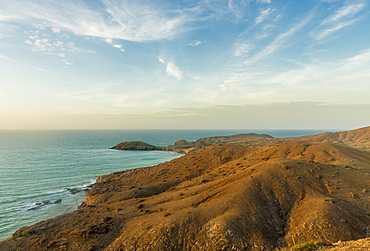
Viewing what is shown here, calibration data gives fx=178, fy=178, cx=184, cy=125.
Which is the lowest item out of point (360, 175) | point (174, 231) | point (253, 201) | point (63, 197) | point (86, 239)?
point (63, 197)

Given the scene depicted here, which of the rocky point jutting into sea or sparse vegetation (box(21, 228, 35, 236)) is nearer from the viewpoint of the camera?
the rocky point jutting into sea

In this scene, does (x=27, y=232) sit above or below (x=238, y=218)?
below

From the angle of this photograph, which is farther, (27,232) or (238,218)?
(27,232)

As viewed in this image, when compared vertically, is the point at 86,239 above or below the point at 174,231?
below

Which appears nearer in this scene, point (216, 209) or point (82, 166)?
point (216, 209)

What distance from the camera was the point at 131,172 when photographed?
232ft

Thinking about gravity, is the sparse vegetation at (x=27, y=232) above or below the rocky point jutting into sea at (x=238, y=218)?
below

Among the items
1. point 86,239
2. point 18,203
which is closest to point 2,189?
point 18,203

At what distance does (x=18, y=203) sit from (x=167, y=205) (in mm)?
41602

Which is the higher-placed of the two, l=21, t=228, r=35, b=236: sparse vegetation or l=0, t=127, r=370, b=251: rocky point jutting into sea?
l=0, t=127, r=370, b=251: rocky point jutting into sea

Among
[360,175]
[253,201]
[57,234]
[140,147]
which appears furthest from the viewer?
[140,147]

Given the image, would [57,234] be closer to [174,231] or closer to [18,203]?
[174,231]

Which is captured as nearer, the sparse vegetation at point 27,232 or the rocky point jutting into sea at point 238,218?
the rocky point jutting into sea at point 238,218

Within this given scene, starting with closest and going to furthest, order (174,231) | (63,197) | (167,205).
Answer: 1. (174,231)
2. (167,205)
3. (63,197)
